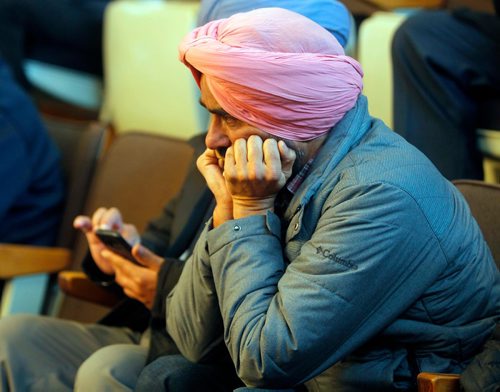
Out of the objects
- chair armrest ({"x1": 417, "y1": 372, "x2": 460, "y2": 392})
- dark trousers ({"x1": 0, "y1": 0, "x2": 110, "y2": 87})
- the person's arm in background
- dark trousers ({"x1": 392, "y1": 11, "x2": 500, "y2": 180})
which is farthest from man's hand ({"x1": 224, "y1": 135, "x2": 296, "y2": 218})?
dark trousers ({"x1": 0, "y1": 0, "x2": 110, "y2": 87})

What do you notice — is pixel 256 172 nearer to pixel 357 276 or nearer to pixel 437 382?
pixel 357 276

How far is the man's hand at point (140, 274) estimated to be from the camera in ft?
6.08

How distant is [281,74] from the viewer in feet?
4.59

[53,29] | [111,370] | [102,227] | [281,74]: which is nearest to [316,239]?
[281,74]

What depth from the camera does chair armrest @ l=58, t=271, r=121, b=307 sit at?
208 cm

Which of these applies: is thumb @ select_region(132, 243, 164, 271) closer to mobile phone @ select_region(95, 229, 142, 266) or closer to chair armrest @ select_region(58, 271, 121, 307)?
mobile phone @ select_region(95, 229, 142, 266)

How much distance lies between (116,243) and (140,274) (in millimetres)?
108

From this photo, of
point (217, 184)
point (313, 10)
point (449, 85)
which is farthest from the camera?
point (449, 85)

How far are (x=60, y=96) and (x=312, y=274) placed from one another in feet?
7.93

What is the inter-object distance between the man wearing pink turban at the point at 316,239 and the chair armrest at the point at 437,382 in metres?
0.08

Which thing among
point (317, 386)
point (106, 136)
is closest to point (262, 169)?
point (317, 386)

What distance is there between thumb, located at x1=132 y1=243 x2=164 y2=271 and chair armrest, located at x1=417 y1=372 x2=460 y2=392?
745 mm

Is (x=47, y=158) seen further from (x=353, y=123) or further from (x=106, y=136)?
(x=353, y=123)

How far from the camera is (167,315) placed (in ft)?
5.37
